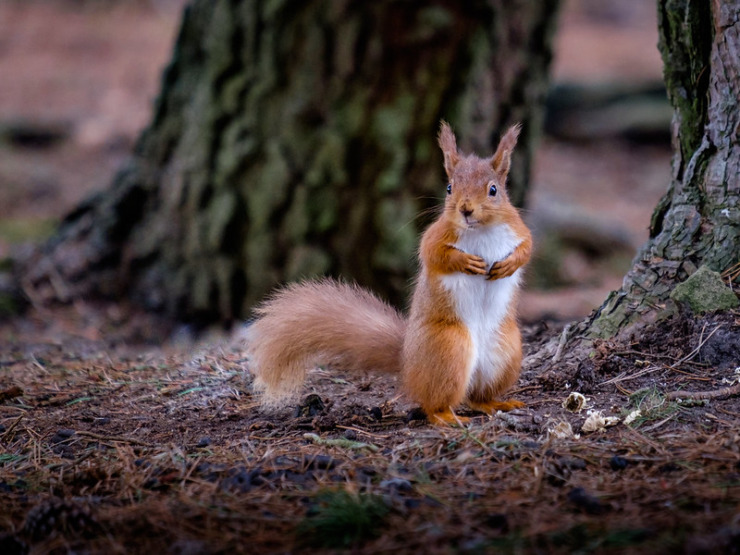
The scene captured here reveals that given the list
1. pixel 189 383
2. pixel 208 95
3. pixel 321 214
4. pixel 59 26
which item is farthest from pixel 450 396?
pixel 59 26

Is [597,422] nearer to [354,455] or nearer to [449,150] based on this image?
[354,455]

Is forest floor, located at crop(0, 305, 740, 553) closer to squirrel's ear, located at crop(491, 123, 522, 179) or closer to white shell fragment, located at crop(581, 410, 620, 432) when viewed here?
white shell fragment, located at crop(581, 410, 620, 432)

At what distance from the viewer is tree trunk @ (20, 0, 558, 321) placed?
14.0ft

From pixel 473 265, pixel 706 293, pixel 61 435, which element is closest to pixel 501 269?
pixel 473 265

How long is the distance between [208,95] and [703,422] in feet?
10.2

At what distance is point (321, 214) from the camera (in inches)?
175

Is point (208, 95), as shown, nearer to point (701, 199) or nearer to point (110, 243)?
point (110, 243)

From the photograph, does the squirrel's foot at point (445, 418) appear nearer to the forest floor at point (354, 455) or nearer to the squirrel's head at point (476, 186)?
the forest floor at point (354, 455)

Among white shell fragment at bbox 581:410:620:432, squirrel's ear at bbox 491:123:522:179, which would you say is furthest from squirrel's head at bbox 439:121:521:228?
white shell fragment at bbox 581:410:620:432

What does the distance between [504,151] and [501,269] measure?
1.29ft

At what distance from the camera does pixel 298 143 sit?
14.4 feet

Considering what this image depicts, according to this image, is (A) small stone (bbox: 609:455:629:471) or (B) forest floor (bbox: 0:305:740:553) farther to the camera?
(A) small stone (bbox: 609:455:629:471)

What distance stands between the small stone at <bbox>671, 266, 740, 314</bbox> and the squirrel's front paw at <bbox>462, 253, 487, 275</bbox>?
62cm

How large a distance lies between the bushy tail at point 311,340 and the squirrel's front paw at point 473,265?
35cm
